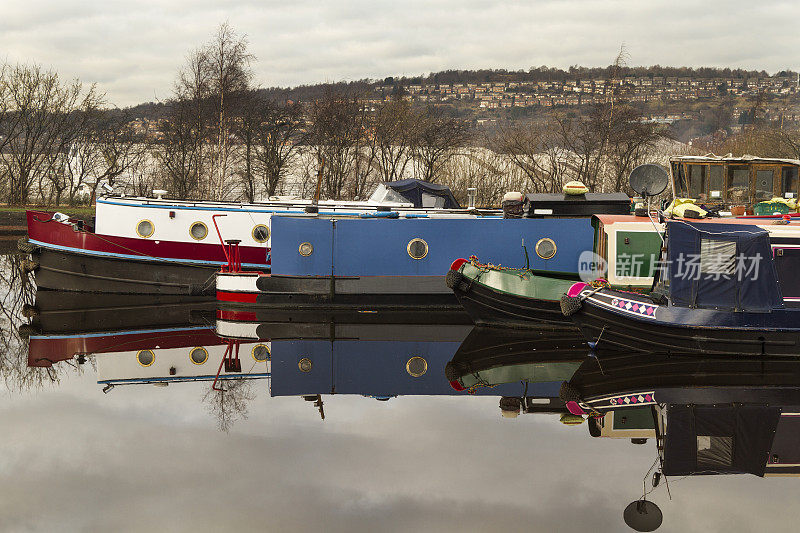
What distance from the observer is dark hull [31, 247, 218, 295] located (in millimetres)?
21641

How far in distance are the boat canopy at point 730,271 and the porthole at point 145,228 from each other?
13548mm

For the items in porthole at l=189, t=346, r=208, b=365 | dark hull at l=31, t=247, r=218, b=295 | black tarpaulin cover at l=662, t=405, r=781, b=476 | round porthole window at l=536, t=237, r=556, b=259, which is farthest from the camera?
dark hull at l=31, t=247, r=218, b=295

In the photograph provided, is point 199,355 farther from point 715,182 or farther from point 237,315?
point 715,182

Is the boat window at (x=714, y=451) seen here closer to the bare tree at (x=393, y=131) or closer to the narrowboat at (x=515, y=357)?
the narrowboat at (x=515, y=357)

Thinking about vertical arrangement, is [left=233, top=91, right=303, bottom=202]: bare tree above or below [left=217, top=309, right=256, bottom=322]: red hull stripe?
above

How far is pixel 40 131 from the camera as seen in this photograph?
48.4 m

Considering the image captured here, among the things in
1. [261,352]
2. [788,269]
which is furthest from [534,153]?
[261,352]

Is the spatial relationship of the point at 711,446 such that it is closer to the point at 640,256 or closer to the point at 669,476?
the point at 669,476

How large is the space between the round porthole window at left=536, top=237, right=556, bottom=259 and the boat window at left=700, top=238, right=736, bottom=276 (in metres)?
5.20

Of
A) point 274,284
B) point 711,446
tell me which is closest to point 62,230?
point 274,284

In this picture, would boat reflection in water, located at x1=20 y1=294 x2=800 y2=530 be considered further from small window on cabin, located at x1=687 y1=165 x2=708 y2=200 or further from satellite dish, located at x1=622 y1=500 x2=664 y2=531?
small window on cabin, located at x1=687 y1=165 x2=708 y2=200

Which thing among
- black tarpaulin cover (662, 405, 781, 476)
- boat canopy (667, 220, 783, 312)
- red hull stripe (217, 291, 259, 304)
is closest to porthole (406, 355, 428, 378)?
black tarpaulin cover (662, 405, 781, 476)

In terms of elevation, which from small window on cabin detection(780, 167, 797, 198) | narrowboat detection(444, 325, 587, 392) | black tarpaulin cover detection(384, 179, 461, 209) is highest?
small window on cabin detection(780, 167, 797, 198)

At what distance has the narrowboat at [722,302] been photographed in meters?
14.0
